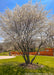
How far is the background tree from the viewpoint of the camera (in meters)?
8.12

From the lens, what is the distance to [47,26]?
830 cm

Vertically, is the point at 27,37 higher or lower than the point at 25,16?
lower

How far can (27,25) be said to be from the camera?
28.2ft

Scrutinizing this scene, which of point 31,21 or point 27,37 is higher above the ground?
point 31,21

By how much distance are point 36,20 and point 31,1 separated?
1982mm

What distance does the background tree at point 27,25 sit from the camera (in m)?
8.12

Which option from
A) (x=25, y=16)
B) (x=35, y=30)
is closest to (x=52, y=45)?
(x=35, y=30)

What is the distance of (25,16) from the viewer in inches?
324

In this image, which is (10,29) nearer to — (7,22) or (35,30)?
(7,22)

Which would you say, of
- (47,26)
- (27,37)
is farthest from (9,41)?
(47,26)

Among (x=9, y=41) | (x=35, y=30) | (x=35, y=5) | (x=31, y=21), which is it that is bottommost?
(x=9, y=41)

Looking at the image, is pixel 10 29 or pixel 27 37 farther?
pixel 10 29

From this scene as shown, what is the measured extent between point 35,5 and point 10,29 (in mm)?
3441

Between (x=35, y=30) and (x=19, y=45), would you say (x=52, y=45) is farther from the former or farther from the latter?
(x=19, y=45)
